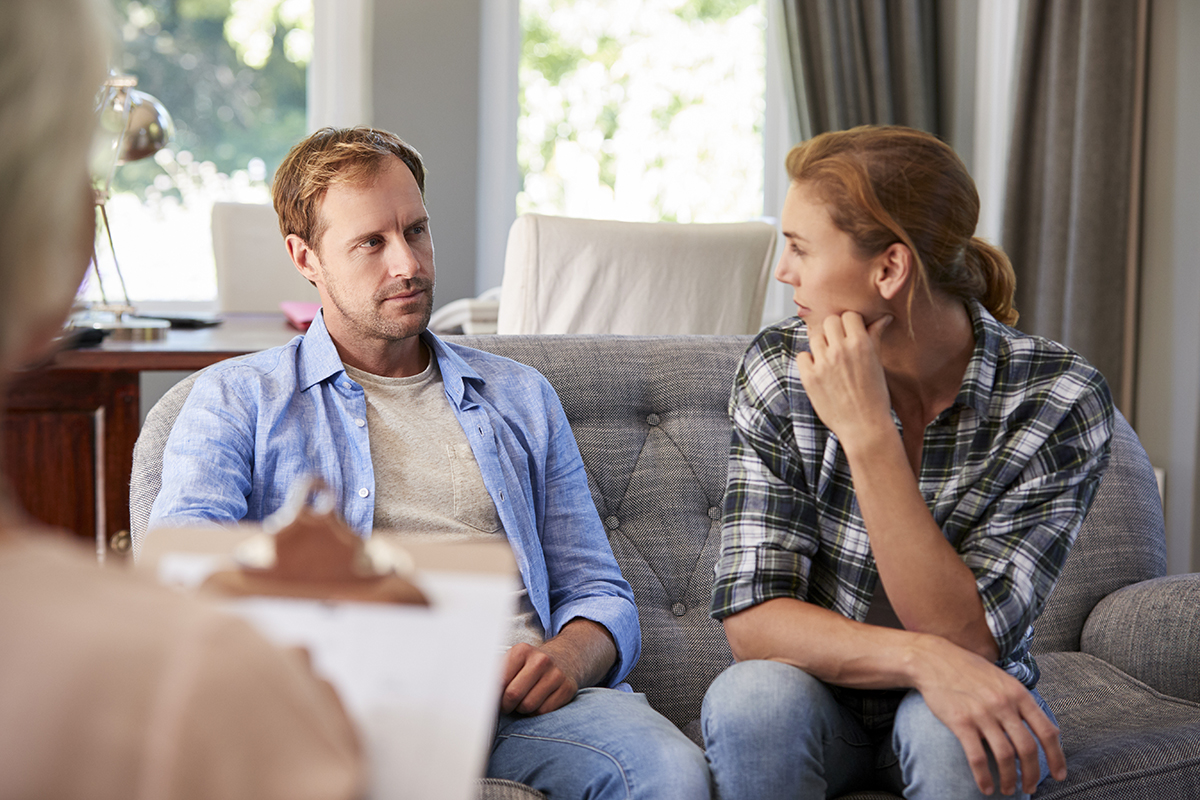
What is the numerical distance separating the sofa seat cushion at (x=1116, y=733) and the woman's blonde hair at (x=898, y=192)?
1.98 ft

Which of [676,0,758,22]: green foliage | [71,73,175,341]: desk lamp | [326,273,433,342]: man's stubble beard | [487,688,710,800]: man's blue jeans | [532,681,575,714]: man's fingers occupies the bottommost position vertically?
[487,688,710,800]: man's blue jeans

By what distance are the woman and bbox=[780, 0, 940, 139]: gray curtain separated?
9.28 feet

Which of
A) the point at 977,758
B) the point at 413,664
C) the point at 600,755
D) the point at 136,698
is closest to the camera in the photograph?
the point at 136,698

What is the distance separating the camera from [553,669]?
4.35 feet

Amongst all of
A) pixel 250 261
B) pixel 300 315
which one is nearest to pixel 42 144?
pixel 300 315

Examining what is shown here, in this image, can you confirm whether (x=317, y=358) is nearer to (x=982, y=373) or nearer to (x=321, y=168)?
(x=321, y=168)

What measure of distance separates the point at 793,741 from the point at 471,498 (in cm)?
54

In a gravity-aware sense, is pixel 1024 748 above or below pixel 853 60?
below

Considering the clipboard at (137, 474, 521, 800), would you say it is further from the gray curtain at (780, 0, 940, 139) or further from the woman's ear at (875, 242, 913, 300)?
the gray curtain at (780, 0, 940, 139)

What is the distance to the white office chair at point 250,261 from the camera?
3.23m

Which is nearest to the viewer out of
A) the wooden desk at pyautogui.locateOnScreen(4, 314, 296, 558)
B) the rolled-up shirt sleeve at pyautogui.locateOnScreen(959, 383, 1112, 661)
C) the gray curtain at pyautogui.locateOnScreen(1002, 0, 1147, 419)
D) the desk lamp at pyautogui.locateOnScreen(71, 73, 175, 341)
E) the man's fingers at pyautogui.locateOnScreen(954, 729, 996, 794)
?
the man's fingers at pyautogui.locateOnScreen(954, 729, 996, 794)

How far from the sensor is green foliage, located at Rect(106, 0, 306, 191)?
398 cm

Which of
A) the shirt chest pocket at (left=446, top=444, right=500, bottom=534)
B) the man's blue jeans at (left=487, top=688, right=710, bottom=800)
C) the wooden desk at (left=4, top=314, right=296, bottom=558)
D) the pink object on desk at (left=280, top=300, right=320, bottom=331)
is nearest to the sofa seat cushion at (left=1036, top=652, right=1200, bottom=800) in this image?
the man's blue jeans at (left=487, top=688, right=710, bottom=800)

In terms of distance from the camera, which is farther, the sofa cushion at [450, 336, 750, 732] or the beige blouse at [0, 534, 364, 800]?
the sofa cushion at [450, 336, 750, 732]
